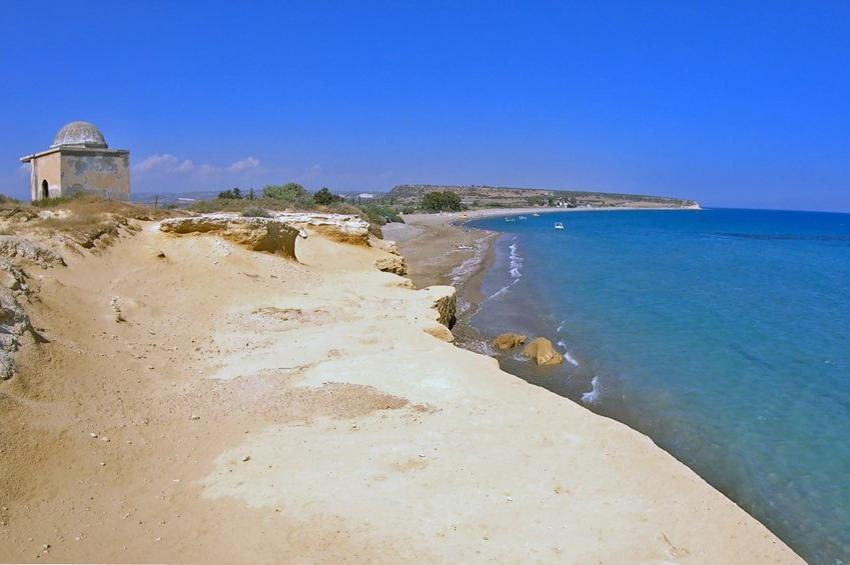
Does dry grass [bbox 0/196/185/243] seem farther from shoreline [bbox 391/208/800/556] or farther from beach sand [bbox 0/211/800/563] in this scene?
shoreline [bbox 391/208/800/556]

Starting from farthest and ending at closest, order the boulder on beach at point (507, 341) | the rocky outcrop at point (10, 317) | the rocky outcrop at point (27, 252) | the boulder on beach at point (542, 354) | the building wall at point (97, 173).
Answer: the building wall at point (97, 173), the boulder on beach at point (507, 341), the boulder on beach at point (542, 354), the rocky outcrop at point (27, 252), the rocky outcrop at point (10, 317)

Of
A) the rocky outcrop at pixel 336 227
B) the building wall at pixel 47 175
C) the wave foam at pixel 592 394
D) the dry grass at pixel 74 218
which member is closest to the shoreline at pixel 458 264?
the wave foam at pixel 592 394

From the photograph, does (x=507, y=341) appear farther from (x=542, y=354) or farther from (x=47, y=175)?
(x=47, y=175)

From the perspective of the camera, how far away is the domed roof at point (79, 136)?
22656mm

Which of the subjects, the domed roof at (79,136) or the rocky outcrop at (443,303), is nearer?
the rocky outcrop at (443,303)

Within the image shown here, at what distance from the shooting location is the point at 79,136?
74.9 feet

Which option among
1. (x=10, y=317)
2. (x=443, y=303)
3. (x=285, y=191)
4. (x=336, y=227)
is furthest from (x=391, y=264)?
(x=285, y=191)

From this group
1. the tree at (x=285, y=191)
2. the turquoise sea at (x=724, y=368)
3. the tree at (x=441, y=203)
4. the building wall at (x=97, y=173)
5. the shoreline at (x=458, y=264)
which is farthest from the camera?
the tree at (x=441, y=203)

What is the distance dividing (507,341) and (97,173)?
15.8 m

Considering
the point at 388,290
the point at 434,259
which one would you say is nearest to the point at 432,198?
the point at 434,259

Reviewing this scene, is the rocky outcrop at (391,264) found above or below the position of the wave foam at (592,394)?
above

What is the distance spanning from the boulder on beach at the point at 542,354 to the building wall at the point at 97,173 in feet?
52.2

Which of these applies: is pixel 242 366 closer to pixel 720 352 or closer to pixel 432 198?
pixel 720 352

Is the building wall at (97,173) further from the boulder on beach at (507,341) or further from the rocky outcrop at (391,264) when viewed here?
the boulder on beach at (507,341)
